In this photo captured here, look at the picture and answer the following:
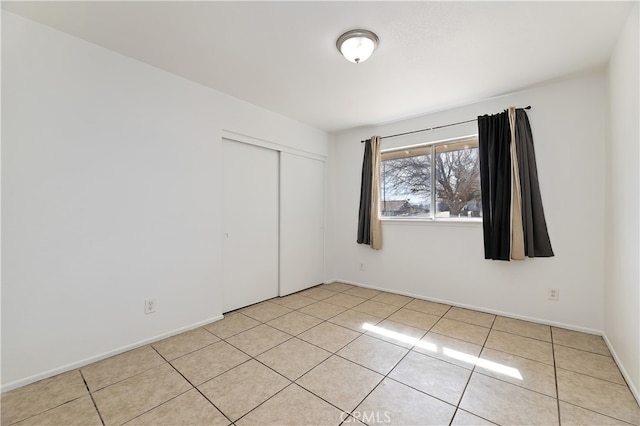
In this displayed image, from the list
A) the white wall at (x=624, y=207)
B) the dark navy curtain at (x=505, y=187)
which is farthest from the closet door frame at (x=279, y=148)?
the white wall at (x=624, y=207)

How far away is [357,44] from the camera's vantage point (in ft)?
6.64

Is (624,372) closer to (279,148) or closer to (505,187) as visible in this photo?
(505,187)

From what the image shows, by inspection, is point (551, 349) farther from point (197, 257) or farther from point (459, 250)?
point (197, 257)

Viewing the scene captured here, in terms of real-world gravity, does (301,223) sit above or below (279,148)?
below

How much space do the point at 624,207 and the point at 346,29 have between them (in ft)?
7.91

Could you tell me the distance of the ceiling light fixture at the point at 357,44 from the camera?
6.44 ft

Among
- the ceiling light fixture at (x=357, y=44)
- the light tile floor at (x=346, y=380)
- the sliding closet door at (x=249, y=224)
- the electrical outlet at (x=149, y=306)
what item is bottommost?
the light tile floor at (x=346, y=380)

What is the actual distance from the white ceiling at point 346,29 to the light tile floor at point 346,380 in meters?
2.49

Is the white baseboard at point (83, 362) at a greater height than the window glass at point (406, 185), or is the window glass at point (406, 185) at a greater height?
the window glass at point (406, 185)

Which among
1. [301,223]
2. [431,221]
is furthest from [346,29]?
[301,223]

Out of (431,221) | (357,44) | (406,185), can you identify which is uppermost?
(357,44)

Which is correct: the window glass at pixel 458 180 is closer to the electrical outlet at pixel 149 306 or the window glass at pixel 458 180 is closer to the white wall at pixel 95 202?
the white wall at pixel 95 202

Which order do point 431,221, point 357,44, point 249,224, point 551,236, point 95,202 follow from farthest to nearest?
point 431,221, point 249,224, point 551,236, point 95,202, point 357,44

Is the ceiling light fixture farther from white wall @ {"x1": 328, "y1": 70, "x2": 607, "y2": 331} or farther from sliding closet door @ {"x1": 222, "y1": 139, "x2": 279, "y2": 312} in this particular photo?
white wall @ {"x1": 328, "y1": 70, "x2": 607, "y2": 331}
